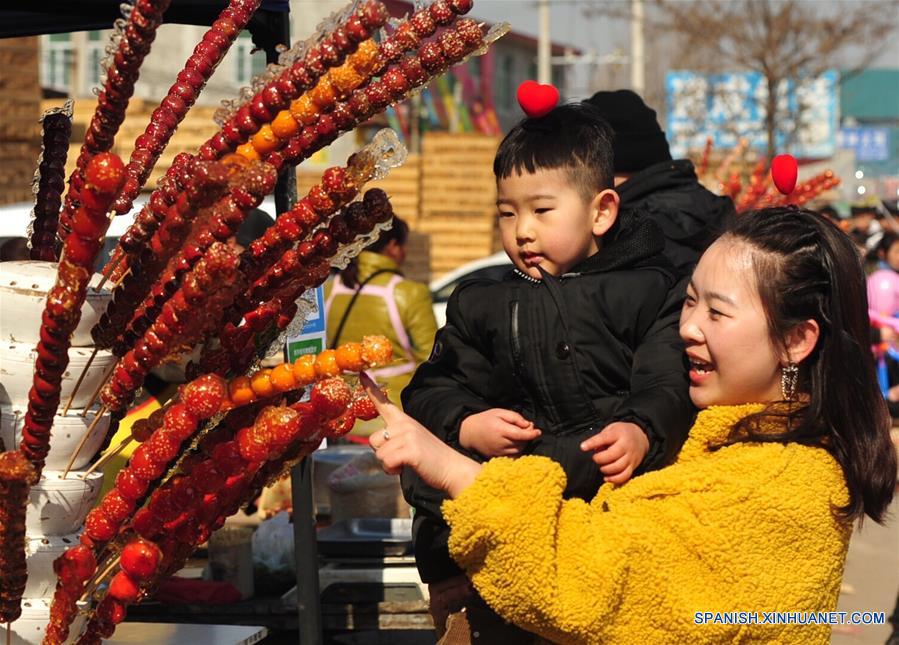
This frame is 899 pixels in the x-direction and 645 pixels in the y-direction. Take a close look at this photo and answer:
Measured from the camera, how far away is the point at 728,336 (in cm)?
206

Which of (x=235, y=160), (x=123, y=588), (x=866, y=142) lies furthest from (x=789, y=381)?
(x=866, y=142)

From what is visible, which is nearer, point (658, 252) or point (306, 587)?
point (658, 252)

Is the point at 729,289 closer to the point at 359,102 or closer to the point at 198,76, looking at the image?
the point at 359,102

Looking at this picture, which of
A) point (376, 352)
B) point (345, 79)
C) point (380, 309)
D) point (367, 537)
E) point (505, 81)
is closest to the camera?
point (376, 352)

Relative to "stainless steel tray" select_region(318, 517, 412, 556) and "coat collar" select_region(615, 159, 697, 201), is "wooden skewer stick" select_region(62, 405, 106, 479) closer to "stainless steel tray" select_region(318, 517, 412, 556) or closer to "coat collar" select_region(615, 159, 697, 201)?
"coat collar" select_region(615, 159, 697, 201)

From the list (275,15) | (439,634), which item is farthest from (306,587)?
(275,15)

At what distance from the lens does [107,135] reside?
6.10 ft

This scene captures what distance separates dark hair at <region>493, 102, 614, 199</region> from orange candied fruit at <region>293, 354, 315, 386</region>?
0.73 meters

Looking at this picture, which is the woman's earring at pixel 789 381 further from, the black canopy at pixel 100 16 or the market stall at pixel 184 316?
the black canopy at pixel 100 16

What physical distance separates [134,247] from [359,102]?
0.40 m

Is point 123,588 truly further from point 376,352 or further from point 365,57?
point 365,57

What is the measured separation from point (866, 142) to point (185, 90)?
59762 millimetres

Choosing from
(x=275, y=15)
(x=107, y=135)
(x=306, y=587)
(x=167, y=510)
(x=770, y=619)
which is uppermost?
(x=275, y=15)

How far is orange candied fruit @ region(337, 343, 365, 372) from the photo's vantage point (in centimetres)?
166
